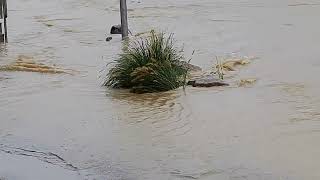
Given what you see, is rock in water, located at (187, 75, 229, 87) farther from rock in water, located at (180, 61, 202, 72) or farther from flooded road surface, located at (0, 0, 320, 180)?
rock in water, located at (180, 61, 202, 72)

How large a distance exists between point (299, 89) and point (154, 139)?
3780mm

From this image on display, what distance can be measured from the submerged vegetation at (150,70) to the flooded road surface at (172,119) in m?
0.24

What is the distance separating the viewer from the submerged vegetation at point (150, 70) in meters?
12.3

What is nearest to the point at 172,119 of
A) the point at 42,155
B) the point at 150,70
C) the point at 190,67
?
the point at 150,70

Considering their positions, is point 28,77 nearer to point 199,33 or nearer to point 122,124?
point 122,124

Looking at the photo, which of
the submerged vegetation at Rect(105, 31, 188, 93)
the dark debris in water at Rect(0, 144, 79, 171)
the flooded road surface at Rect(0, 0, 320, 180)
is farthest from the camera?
the submerged vegetation at Rect(105, 31, 188, 93)

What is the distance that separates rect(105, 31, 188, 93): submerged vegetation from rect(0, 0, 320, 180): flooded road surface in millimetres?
239

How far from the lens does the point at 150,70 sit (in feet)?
40.2

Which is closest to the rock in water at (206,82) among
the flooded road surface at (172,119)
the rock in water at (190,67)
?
the flooded road surface at (172,119)

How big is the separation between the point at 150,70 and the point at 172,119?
204 cm

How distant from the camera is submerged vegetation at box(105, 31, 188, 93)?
12.3m

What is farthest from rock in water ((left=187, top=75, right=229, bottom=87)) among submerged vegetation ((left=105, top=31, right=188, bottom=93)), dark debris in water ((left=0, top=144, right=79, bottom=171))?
dark debris in water ((left=0, top=144, right=79, bottom=171))

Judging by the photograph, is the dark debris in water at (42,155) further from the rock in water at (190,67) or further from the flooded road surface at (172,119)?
the rock in water at (190,67)

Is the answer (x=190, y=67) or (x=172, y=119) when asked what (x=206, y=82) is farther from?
(x=172, y=119)
